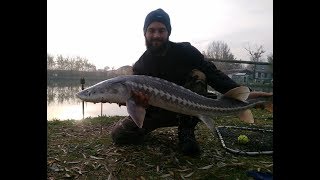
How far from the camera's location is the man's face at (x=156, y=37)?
16.1ft

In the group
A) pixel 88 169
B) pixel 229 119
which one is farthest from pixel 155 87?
pixel 229 119

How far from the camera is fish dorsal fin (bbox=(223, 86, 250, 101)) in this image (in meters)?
4.13

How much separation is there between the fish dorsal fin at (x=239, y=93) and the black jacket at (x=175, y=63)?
2.43 ft

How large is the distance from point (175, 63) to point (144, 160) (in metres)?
1.73

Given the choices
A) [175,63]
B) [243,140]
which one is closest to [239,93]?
[243,140]

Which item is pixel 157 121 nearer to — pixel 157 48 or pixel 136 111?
pixel 136 111

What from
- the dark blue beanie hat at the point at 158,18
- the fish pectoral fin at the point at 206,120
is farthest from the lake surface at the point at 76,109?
the fish pectoral fin at the point at 206,120

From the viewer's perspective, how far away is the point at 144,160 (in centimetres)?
410

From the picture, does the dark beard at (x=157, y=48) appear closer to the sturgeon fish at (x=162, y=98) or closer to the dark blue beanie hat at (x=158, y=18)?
the dark blue beanie hat at (x=158, y=18)

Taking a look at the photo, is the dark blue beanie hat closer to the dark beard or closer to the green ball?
the dark beard
